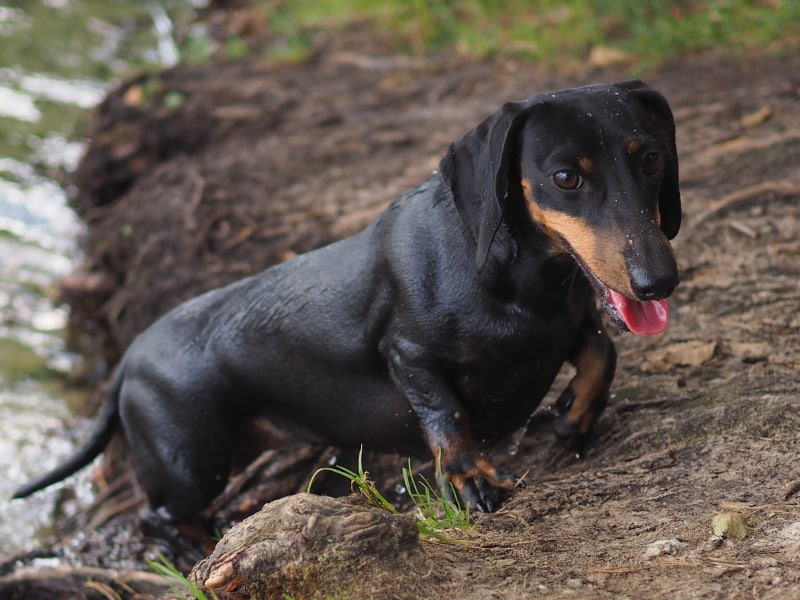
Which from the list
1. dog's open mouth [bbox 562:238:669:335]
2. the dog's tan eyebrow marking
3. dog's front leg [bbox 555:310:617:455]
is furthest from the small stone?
dog's front leg [bbox 555:310:617:455]

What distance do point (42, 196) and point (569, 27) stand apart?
177 inches

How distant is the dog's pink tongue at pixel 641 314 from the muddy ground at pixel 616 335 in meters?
0.52

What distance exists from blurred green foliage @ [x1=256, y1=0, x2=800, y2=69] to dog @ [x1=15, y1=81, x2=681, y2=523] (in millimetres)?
3844

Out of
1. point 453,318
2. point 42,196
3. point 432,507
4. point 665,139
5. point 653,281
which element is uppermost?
point 665,139

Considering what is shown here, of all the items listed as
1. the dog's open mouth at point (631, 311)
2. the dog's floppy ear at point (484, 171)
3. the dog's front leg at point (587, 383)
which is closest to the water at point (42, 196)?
the dog's front leg at point (587, 383)

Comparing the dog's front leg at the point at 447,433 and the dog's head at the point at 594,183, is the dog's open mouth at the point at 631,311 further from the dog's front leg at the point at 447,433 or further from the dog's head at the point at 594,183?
the dog's front leg at the point at 447,433

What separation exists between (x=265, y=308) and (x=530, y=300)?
3.58ft

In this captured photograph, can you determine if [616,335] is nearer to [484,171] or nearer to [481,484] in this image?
[481,484]

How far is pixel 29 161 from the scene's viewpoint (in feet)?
30.4

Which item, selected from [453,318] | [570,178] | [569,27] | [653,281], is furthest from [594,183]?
[569,27]

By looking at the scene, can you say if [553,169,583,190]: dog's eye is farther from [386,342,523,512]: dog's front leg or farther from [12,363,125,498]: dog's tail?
[12,363,125,498]: dog's tail

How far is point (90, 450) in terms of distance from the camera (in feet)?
14.5

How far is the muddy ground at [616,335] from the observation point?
2795mm

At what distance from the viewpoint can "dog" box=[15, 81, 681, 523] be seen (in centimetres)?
297
